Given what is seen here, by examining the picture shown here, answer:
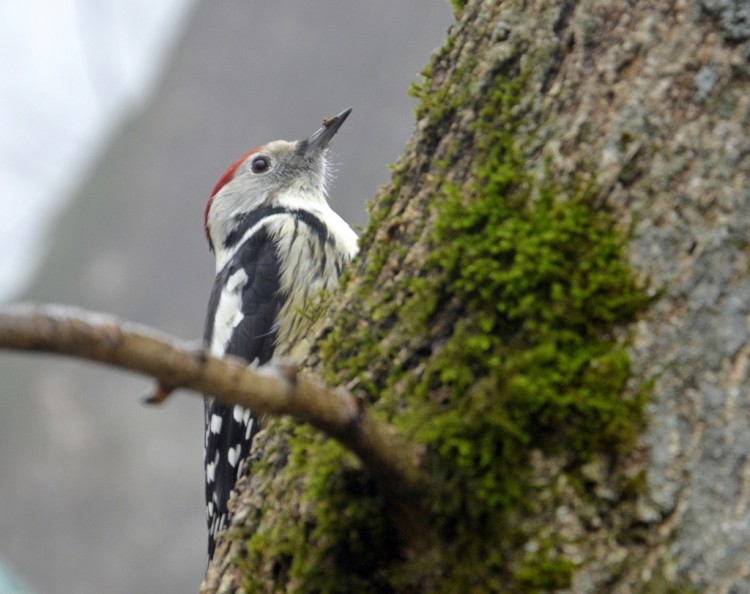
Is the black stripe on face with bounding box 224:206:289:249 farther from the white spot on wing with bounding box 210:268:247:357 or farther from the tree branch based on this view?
the tree branch

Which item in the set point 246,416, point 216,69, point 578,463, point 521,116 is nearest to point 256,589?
point 578,463

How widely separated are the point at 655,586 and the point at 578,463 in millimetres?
185

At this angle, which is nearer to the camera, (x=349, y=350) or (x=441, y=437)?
(x=441, y=437)

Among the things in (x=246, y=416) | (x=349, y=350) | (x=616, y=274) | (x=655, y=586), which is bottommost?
(x=655, y=586)

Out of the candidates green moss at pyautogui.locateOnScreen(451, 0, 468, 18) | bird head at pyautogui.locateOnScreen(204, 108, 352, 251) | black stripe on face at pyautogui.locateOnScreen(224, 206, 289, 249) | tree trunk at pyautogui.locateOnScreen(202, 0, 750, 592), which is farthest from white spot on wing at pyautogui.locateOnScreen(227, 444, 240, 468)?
green moss at pyautogui.locateOnScreen(451, 0, 468, 18)

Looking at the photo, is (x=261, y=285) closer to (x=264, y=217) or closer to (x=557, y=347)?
(x=264, y=217)

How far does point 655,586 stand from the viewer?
1.22 metres

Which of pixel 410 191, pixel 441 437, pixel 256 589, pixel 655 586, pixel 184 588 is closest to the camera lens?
pixel 655 586

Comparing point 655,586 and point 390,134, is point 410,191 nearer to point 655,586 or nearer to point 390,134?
point 655,586

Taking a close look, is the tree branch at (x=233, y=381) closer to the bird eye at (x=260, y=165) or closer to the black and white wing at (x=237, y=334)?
the black and white wing at (x=237, y=334)

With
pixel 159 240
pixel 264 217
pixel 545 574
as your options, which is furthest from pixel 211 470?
pixel 159 240

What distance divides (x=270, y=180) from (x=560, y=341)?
10.6 feet

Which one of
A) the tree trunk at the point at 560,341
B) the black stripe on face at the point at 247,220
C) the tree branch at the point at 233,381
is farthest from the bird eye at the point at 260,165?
the tree branch at the point at 233,381

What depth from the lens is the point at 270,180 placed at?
176 inches
